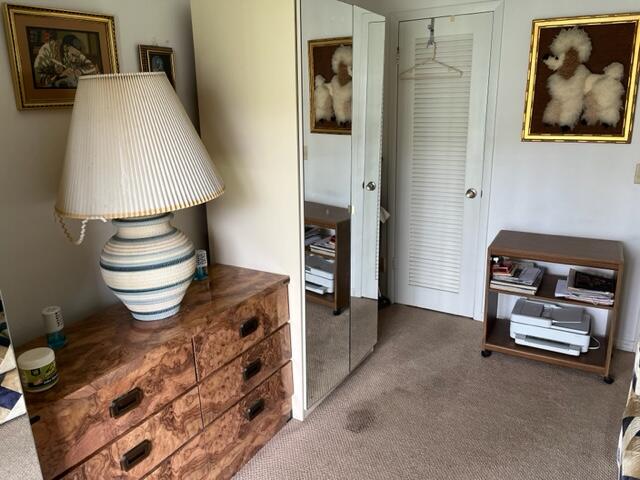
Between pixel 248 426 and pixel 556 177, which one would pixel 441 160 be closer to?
pixel 556 177

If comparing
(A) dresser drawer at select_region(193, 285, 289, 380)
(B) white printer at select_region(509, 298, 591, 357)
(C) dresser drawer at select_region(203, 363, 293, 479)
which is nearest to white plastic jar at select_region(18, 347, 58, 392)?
(A) dresser drawer at select_region(193, 285, 289, 380)

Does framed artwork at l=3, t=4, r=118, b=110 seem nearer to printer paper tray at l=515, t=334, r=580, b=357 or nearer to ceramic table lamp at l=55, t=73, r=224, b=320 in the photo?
ceramic table lamp at l=55, t=73, r=224, b=320

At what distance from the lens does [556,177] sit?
2.96 m

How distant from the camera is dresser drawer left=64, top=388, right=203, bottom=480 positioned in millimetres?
1483

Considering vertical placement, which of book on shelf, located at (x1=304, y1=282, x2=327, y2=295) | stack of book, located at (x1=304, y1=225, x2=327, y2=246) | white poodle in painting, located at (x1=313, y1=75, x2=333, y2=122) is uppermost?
white poodle in painting, located at (x1=313, y1=75, x2=333, y2=122)

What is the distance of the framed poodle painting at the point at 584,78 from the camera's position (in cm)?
265

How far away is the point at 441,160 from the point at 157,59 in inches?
74.7

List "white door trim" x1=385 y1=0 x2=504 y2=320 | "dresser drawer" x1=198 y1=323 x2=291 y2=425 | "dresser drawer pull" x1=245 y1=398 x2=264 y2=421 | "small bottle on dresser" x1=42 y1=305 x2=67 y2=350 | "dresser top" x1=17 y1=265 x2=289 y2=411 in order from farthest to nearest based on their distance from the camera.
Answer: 1. "white door trim" x1=385 y1=0 x2=504 y2=320
2. "dresser drawer pull" x1=245 y1=398 x2=264 y2=421
3. "dresser drawer" x1=198 y1=323 x2=291 y2=425
4. "small bottle on dresser" x1=42 y1=305 x2=67 y2=350
5. "dresser top" x1=17 y1=265 x2=289 y2=411

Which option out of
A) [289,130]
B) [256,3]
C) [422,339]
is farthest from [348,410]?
[256,3]

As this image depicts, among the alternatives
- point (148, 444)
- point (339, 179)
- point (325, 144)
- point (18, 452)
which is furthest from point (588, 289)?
point (18, 452)

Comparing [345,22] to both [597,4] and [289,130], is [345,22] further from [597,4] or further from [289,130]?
[597,4]

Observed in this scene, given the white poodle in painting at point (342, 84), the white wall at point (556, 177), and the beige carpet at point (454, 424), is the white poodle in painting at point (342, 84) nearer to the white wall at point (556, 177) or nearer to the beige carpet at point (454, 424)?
the white wall at point (556, 177)

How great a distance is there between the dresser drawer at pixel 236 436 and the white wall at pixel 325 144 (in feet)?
2.69

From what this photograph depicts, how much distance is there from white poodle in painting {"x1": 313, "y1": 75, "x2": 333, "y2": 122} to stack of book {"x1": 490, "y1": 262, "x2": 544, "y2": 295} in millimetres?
1371
